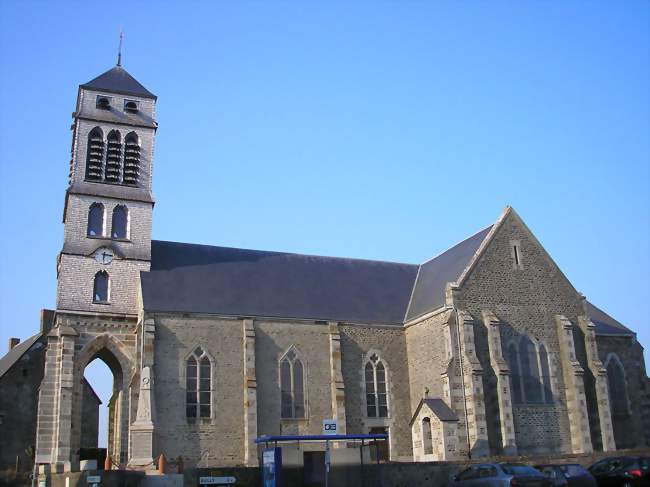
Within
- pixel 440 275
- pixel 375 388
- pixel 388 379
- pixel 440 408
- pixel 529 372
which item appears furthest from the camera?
pixel 440 275

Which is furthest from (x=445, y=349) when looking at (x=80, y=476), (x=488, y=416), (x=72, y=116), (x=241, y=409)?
(x=72, y=116)

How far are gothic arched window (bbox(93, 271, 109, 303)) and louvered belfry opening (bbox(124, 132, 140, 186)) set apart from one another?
17.1ft

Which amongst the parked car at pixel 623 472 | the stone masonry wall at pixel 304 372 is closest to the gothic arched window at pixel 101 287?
the stone masonry wall at pixel 304 372

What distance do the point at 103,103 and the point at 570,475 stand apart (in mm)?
28721

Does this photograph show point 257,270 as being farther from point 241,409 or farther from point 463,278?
point 463,278

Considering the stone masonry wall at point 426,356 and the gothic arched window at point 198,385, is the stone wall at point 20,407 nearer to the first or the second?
the gothic arched window at point 198,385

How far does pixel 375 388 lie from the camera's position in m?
35.0

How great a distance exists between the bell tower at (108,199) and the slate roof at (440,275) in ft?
45.5

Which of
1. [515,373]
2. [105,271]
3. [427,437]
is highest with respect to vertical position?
[105,271]

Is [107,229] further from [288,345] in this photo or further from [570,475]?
[570,475]

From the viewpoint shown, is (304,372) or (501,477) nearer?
(501,477)

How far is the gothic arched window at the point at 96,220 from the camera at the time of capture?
3553 centimetres

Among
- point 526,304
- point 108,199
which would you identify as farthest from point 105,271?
point 526,304

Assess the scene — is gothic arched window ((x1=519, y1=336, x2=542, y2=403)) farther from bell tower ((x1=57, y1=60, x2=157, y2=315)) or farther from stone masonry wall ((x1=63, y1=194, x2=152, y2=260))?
stone masonry wall ((x1=63, y1=194, x2=152, y2=260))
